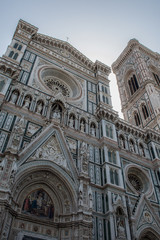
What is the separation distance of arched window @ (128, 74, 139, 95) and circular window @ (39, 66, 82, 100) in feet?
54.0

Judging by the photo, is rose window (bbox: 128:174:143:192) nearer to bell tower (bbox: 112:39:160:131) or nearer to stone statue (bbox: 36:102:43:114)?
stone statue (bbox: 36:102:43:114)

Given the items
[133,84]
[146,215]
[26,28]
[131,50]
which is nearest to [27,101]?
[26,28]

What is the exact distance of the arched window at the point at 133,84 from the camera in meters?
34.0

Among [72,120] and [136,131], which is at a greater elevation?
[136,131]

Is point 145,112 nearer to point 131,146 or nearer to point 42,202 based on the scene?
point 131,146

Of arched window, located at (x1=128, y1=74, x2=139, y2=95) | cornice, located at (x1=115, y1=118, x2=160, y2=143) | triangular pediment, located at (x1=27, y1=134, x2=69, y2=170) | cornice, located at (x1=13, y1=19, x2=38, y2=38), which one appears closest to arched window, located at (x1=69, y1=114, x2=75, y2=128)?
triangular pediment, located at (x1=27, y1=134, x2=69, y2=170)

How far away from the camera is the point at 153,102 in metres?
27.3

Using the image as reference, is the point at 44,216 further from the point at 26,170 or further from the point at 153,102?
the point at 153,102

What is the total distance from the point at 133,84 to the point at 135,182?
21582 mm

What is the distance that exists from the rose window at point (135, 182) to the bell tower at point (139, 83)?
29.8 ft

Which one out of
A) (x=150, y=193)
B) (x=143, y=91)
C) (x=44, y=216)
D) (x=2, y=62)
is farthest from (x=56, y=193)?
(x=143, y=91)

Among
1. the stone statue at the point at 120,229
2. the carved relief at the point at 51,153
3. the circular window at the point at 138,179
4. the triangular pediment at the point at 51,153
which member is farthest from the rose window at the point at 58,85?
the stone statue at the point at 120,229

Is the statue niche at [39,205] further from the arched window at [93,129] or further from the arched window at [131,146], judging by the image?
the arched window at [131,146]

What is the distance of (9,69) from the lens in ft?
49.6
